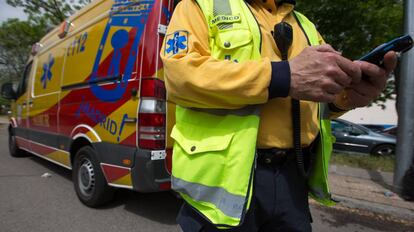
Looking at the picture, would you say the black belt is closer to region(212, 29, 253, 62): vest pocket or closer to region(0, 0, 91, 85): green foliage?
region(212, 29, 253, 62): vest pocket

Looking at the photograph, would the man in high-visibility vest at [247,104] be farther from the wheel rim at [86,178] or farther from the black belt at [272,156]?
the wheel rim at [86,178]

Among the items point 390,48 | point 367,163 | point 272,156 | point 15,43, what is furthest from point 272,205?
point 15,43

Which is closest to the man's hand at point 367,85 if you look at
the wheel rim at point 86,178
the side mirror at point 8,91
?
the wheel rim at point 86,178

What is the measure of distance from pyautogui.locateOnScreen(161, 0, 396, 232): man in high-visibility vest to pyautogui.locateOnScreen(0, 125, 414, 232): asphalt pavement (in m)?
2.11

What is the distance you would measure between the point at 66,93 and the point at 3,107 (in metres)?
30.8

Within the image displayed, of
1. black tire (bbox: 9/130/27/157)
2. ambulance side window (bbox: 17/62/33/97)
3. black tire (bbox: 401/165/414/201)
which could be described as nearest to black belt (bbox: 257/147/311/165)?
black tire (bbox: 401/165/414/201)

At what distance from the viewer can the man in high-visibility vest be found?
976 millimetres

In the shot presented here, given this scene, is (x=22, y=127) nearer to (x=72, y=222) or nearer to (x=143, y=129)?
(x=72, y=222)

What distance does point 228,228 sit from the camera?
3.57ft

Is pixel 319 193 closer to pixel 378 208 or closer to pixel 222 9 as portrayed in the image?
pixel 222 9

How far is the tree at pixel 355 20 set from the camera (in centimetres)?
672

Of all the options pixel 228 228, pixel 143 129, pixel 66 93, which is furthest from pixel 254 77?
pixel 66 93

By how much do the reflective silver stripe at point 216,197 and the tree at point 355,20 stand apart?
21.7ft

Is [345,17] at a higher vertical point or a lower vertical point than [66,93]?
higher
